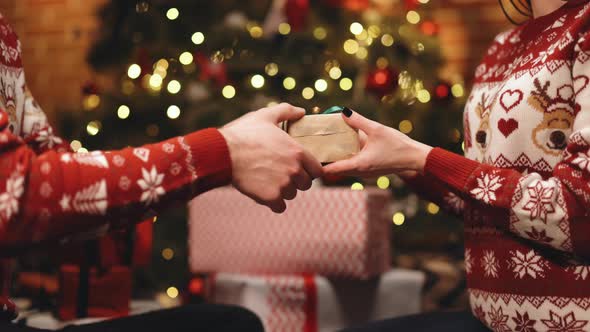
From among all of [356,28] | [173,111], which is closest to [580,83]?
[356,28]

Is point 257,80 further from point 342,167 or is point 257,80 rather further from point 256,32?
point 342,167

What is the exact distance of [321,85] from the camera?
7.87ft

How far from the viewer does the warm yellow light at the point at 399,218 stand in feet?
8.53

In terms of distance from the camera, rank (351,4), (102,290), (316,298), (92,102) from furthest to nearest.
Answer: (351,4) → (92,102) → (316,298) → (102,290)

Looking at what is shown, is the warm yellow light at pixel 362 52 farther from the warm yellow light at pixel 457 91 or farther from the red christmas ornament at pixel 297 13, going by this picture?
the warm yellow light at pixel 457 91

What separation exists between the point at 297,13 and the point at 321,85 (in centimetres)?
32

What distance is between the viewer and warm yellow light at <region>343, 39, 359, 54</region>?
8.38 ft

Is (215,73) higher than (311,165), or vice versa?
(215,73)

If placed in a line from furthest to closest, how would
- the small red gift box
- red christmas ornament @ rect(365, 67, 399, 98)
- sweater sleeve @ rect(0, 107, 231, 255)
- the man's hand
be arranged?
red christmas ornament @ rect(365, 67, 399, 98), the small red gift box, the man's hand, sweater sleeve @ rect(0, 107, 231, 255)

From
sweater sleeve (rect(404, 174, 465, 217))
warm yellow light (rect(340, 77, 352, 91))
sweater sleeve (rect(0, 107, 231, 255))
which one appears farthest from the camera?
warm yellow light (rect(340, 77, 352, 91))

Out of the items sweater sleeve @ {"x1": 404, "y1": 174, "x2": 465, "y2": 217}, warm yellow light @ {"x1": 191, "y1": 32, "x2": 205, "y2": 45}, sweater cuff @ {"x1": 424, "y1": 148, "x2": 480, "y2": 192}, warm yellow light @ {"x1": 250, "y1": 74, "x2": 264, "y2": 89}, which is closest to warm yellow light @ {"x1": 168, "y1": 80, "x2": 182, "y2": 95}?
warm yellow light @ {"x1": 191, "y1": 32, "x2": 205, "y2": 45}

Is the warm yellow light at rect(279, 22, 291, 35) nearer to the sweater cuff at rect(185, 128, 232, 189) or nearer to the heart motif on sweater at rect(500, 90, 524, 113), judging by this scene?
the heart motif on sweater at rect(500, 90, 524, 113)

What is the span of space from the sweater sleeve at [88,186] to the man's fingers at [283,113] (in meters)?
0.17

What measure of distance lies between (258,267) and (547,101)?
3.95 ft
